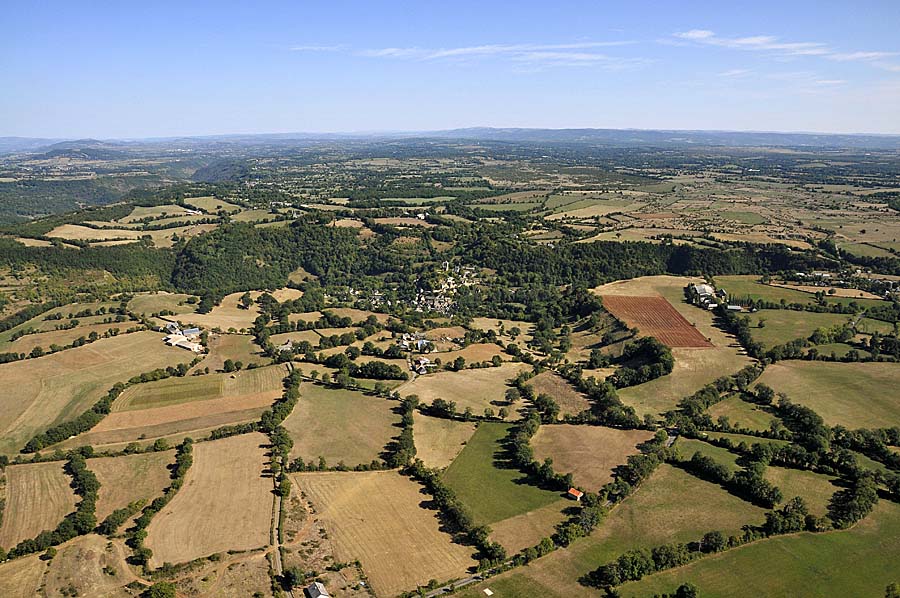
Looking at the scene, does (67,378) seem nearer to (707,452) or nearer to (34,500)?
(34,500)

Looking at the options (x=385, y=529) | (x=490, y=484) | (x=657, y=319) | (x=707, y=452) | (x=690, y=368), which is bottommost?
(x=385, y=529)

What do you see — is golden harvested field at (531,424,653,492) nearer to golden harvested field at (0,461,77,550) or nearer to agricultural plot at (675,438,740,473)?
agricultural plot at (675,438,740,473)

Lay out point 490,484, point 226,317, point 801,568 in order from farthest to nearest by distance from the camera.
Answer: point 226,317 < point 490,484 < point 801,568

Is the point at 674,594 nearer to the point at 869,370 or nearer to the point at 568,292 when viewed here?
the point at 869,370

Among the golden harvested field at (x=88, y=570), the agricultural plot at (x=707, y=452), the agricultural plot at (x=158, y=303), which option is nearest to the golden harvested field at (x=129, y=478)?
the golden harvested field at (x=88, y=570)

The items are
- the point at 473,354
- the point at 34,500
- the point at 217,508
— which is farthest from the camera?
the point at 473,354

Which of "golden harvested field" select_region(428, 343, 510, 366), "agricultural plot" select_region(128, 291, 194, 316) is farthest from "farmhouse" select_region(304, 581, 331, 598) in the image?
"agricultural plot" select_region(128, 291, 194, 316)

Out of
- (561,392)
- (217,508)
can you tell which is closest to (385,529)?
(217,508)
